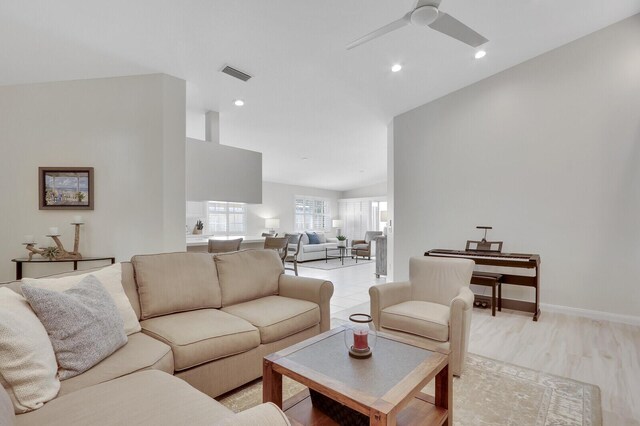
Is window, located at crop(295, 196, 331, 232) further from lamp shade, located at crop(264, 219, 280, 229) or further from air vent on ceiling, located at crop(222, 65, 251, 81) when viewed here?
air vent on ceiling, located at crop(222, 65, 251, 81)

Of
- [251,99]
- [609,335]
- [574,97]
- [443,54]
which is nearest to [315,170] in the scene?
[251,99]

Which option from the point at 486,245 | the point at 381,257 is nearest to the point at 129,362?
the point at 486,245

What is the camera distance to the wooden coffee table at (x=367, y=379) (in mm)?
1312

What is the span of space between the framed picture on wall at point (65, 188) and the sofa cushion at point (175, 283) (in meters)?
1.87

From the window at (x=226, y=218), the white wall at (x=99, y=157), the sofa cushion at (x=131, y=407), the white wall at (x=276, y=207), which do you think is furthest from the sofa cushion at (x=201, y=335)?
the white wall at (x=276, y=207)

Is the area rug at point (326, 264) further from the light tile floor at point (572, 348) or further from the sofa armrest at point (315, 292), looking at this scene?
the sofa armrest at point (315, 292)

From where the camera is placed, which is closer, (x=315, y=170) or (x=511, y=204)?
(x=511, y=204)

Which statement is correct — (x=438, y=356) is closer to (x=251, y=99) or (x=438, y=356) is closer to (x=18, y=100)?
(x=251, y=99)

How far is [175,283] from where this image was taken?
2.32 m

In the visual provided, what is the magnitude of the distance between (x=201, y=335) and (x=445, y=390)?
1393 mm

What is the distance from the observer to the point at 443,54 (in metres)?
3.71

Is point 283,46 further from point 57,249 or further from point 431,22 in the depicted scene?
point 57,249

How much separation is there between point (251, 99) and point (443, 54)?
2.54 m

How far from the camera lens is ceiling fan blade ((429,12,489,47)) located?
7.86 feet
